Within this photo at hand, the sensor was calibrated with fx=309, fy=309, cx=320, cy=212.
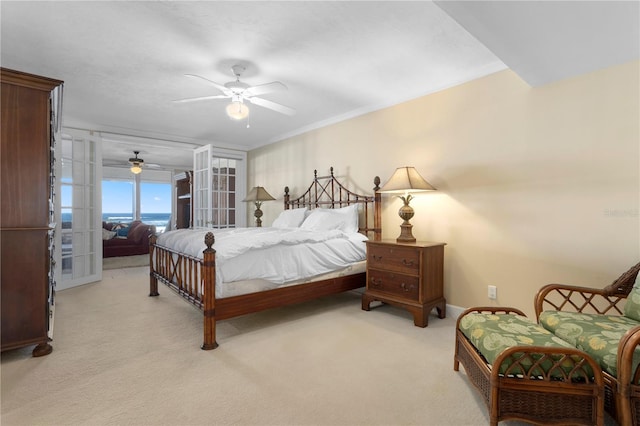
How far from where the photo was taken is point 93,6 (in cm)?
200

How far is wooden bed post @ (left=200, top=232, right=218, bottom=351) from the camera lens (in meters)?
2.34

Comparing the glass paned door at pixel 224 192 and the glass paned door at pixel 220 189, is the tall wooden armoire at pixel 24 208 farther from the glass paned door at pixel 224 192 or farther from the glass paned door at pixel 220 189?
the glass paned door at pixel 224 192

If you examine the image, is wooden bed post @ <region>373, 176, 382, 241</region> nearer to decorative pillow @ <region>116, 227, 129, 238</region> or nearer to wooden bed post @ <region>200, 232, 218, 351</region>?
wooden bed post @ <region>200, 232, 218, 351</region>

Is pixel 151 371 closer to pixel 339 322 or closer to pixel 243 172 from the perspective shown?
pixel 339 322

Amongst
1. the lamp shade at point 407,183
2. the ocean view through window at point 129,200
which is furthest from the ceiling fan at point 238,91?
the ocean view through window at point 129,200

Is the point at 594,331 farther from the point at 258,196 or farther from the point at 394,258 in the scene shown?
the point at 258,196

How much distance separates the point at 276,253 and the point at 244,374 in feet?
3.53

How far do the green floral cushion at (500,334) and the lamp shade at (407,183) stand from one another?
1.42 meters

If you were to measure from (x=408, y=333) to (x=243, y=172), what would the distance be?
4814 millimetres

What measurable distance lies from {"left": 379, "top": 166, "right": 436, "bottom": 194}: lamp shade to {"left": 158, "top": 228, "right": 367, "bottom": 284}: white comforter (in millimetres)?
807

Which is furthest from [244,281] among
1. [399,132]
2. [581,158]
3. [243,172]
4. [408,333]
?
[243,172]

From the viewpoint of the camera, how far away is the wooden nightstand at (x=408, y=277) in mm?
2844

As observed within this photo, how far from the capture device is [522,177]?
105 inches

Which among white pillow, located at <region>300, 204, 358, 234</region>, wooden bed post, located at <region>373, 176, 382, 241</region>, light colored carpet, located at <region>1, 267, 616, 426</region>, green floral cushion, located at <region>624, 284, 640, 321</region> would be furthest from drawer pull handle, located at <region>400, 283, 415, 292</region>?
green floral cushion, located at <region>624, 284, 640, 321</region>
